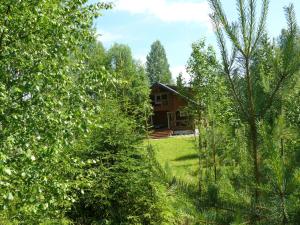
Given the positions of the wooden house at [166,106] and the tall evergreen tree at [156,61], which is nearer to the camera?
the wooden house at [166,106]

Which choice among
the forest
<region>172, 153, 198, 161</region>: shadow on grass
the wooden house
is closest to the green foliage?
the forest

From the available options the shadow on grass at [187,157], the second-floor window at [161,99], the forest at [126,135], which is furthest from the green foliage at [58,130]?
the second-floor window at [161,99]

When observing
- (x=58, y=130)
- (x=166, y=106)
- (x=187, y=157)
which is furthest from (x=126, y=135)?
(x=166, y=106)

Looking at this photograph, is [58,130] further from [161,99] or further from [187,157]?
[161,99]

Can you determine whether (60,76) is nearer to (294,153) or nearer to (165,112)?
(294,153)

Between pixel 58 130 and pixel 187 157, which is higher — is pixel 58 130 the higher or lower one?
the higher one

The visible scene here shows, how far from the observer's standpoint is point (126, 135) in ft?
31.8

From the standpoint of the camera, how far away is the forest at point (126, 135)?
3262 millimetres

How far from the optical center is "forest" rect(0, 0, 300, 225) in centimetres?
326

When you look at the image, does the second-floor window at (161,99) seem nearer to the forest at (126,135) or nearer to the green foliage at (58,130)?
the forest at (126,135)

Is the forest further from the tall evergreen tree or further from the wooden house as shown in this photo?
the tall evergreen tree

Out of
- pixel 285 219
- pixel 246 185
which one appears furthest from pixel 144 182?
pixel 285 219

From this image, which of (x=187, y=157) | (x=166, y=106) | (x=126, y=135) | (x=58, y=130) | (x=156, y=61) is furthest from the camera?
(x=156, y=61)

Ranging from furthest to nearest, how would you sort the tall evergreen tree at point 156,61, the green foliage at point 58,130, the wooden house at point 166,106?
1. the tall evergreen tree at point 156,61
2. the wooden house at point 166,106
3. the green foliage at point 58,130
